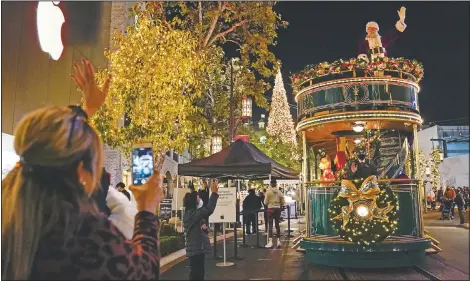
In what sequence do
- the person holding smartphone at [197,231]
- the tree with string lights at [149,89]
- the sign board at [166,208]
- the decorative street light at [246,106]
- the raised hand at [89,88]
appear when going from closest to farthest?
the raised hand at [89,88] → the person holding smartphone at [197,231] → the tree with string lights at [149,89] → the sign board at [166,208] → the decorative street light at [246,106]

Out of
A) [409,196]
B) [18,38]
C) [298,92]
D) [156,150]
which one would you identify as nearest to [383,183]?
[409,196]

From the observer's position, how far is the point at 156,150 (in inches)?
365

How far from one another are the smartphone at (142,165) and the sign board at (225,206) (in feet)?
11.9

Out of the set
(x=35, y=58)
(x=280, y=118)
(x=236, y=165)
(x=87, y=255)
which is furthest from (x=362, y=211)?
(x=280, y=118)

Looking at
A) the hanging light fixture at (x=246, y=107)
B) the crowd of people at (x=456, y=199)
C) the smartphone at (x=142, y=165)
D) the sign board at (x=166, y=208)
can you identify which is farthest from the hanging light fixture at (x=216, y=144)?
the crowd of people at (x=456, y=199)

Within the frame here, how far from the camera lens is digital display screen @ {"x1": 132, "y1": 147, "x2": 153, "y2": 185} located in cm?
267

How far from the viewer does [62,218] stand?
1372 mm

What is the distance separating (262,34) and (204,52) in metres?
1.82

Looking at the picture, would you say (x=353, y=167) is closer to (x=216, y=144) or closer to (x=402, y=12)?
(x=402, y=12)

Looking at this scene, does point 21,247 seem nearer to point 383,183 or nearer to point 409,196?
point 383,183

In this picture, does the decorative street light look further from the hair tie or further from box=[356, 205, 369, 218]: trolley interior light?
the hair tie

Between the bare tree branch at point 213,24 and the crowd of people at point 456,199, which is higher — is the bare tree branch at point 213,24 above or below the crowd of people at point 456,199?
above

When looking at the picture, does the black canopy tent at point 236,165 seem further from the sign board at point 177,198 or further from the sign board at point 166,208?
the sign board at point 166,208

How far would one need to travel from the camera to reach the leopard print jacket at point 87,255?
1.34 metres
